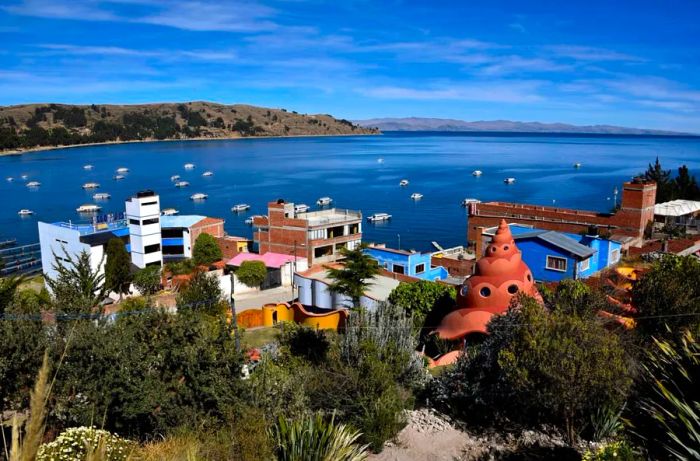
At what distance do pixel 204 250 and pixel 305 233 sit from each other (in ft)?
30.0

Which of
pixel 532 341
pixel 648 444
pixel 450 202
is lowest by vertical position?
pixel 450 202

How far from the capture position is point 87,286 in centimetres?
2445

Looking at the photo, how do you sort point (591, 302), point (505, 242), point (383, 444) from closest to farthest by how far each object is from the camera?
point (383, 444) < point (591, 302) < point (505, 242)

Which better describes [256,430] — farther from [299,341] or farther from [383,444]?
[299,341]

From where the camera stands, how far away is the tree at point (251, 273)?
3903cm

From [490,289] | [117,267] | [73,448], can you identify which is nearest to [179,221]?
[117,267]

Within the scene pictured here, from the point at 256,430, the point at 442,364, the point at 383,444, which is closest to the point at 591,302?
the point at 442,364

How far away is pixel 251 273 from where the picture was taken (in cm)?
3909

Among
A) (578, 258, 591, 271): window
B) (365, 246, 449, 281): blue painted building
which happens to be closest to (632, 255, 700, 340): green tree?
(578, 258, 591, 271): window

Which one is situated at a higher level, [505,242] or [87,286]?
[505,242]

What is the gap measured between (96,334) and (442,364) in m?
11.1

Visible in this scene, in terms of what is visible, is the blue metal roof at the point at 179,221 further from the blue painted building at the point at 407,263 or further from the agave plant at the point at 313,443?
the agave plant at the point at 313,443

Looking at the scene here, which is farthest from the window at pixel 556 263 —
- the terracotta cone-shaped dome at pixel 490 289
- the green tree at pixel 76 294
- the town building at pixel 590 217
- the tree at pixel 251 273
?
the green tree at pixel 76 294

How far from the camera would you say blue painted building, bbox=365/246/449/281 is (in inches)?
1492
